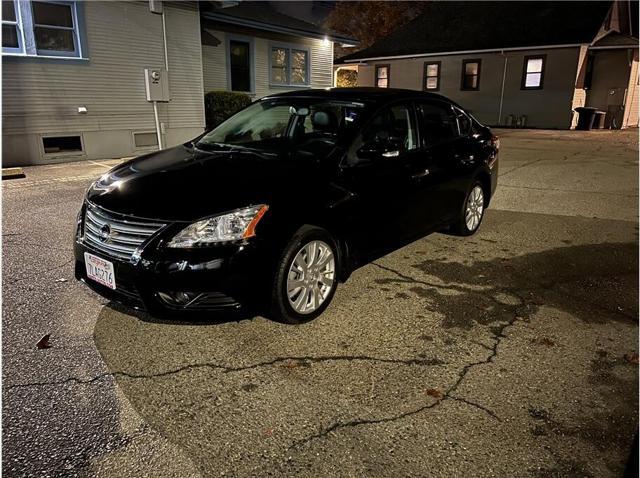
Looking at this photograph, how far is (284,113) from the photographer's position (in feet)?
15.0

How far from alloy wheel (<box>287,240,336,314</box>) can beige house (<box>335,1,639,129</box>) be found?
2130 cm

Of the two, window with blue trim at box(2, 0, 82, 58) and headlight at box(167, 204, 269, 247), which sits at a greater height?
window with blue trim at box(2, 0, 82, 58)

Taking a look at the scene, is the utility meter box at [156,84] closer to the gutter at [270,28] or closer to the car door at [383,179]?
the gutter at [270,28]

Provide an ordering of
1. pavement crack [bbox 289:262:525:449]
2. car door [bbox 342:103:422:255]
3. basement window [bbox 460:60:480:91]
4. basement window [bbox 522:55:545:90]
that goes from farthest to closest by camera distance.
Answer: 1. basement window [bbox 460:60:480:91]
2. basement window [bbox 522:55:545:90]
3. car door [bbox 342:103:422:255]
4. pavement crack [bbox 289:262:525:449]

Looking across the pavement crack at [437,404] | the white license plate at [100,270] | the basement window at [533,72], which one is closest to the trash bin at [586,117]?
the basement window at [533,72]

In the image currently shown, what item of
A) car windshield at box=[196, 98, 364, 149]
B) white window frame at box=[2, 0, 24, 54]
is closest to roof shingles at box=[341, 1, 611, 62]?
white window frame at box=[2, 0, 24, 54]

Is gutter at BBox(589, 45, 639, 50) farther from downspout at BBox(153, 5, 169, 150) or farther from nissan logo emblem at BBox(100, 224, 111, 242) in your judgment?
nissan logo emblem at BBox(100, 224, 111, 242)

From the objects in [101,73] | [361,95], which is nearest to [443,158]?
[361,95]

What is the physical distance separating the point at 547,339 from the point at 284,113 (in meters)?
2.89

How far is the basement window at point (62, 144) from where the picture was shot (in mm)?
A: 10453

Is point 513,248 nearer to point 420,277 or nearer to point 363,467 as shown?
point 420,277

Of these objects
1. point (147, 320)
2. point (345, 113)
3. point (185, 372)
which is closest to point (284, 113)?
point (345, 113)

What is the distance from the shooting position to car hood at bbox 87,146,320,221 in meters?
3.08

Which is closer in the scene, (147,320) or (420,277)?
(147,320)
